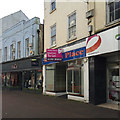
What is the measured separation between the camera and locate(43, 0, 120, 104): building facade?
8875 millimetres

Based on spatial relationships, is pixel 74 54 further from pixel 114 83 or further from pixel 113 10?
pixel 113 10

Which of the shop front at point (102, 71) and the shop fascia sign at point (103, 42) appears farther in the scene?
the shop front at point (102, 71)

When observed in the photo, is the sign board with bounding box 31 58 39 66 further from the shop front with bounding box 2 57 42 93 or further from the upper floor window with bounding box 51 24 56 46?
the upper floor window with bounding box 51 24 56 46

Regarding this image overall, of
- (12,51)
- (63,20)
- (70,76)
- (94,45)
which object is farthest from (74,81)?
(12,51)

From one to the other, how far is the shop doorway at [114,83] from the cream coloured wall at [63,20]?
8.61ft

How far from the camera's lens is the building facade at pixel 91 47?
8875mm

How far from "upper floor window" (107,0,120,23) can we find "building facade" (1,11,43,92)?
916 cm

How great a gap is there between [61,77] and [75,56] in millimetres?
4068

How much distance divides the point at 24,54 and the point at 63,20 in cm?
877

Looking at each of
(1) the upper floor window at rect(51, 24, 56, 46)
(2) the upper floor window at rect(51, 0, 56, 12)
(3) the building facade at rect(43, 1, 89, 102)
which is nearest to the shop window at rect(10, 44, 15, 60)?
(3) the building facade at rect(43, 1, 89, 102)

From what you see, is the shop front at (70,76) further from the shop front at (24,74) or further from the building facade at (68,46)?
the shop front at (24,74)

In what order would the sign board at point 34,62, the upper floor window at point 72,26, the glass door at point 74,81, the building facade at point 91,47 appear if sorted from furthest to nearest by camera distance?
the sign board at point 34,62
the upper floor window at point 72,26
the glass door at point 74,81
the building facade at point 91,47

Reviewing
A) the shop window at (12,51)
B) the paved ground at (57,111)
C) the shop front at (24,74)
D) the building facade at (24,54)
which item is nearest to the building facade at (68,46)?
the shop front at (24,74)

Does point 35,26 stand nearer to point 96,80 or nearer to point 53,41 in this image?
point 53,41
